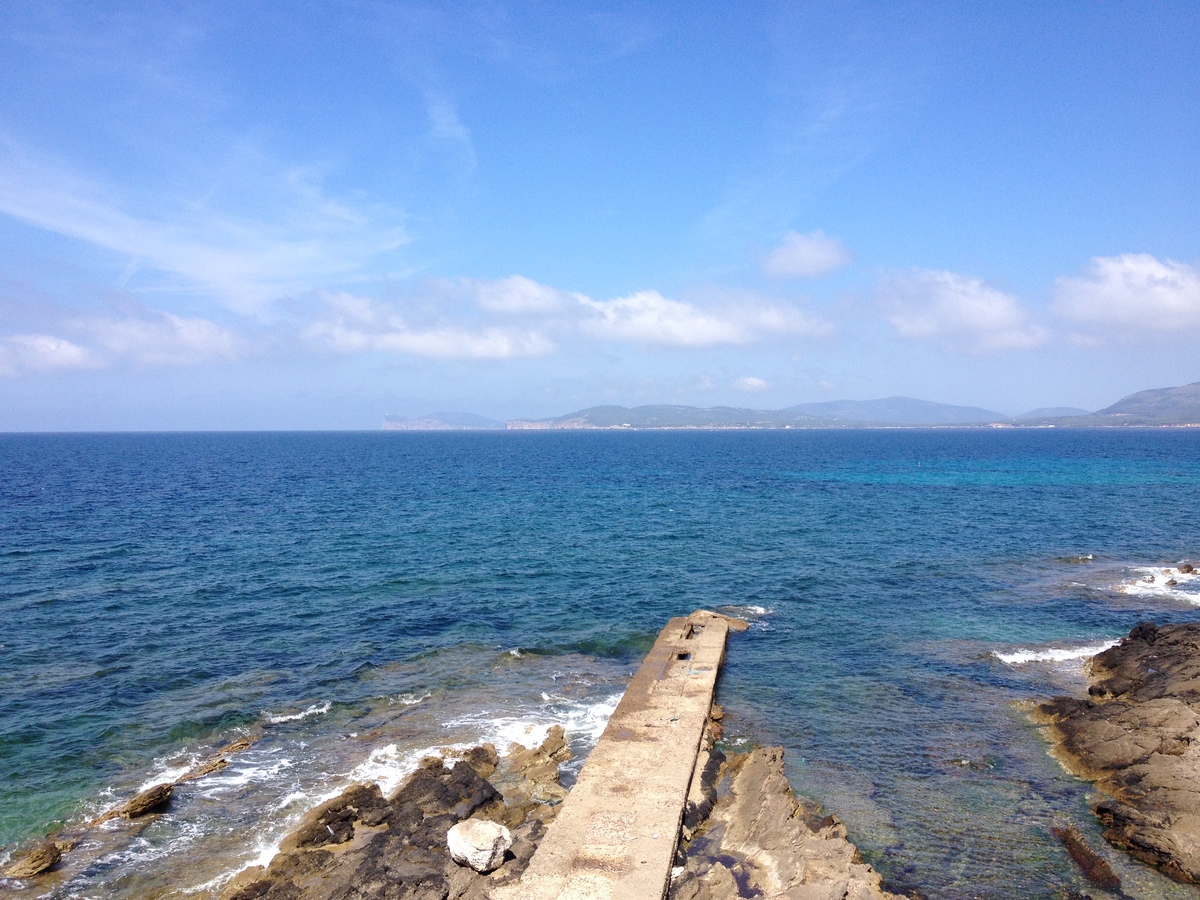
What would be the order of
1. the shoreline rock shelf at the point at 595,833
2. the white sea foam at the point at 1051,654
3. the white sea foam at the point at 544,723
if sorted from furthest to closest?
the white sea foam at the point at 1051,654
the white sea foam at the point at 544,723
the shoreline rock shelf at the point at 595,833

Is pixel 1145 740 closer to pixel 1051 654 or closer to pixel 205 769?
pixel 1051 654

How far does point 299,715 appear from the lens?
89.6 ft

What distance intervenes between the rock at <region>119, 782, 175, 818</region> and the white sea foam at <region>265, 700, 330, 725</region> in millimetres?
5311

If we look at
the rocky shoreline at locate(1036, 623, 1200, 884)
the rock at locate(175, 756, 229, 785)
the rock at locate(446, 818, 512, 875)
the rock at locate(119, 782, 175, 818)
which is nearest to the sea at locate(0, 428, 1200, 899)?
the rock at locate(119, 782, 175, 818)

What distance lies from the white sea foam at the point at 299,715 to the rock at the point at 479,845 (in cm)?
1233

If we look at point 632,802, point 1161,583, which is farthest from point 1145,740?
point 1161,583

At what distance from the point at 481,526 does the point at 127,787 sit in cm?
4326

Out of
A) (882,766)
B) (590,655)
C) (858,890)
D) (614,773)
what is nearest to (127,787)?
(614,773)

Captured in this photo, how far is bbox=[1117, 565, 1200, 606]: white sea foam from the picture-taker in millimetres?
41938

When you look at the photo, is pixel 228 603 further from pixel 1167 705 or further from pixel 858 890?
pixel 1167 705

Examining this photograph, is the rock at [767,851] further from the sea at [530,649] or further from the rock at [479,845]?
the rock at [479,845]

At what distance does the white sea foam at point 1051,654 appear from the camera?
32.9 meters

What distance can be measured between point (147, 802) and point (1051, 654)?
3753cm

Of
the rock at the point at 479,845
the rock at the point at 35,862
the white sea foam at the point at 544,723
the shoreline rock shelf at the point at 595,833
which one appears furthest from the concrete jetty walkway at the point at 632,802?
the rock at the point at 35,862
